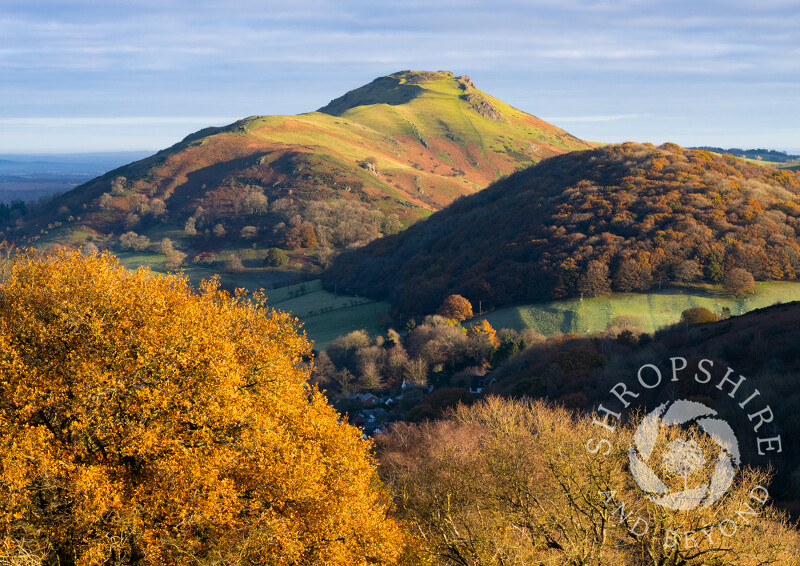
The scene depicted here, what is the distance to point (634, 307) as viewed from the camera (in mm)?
82875

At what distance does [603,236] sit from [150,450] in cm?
9339

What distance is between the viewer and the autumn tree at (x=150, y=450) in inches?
571

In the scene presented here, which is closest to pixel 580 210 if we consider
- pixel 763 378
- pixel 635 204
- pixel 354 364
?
pixel 635 204

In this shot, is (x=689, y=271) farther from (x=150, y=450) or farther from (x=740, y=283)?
(x=150, y=450)

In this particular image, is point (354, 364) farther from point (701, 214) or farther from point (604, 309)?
point (701, 214)

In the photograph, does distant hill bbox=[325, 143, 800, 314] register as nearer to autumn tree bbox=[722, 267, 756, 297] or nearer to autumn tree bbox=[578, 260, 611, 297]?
autumn tree bbox=[578, 260, 611, 297]

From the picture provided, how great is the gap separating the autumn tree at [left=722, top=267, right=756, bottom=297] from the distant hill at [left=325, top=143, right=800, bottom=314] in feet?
6.44

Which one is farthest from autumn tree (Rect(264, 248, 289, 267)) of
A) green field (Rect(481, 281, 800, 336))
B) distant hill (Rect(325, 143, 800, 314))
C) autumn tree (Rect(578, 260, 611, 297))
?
autumn tree (Rect(578, 260, 611, 297))

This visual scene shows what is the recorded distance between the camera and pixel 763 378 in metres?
32.3

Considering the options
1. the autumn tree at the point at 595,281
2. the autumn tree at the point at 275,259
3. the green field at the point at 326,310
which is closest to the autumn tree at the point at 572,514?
the green field at the point at 326,310

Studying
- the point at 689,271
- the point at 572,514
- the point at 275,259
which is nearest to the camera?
the point at 572,514

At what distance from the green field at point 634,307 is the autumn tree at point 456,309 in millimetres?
3917

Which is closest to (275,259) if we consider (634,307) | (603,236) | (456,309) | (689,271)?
(456,309)

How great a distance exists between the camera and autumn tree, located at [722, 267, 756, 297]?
83562mm
